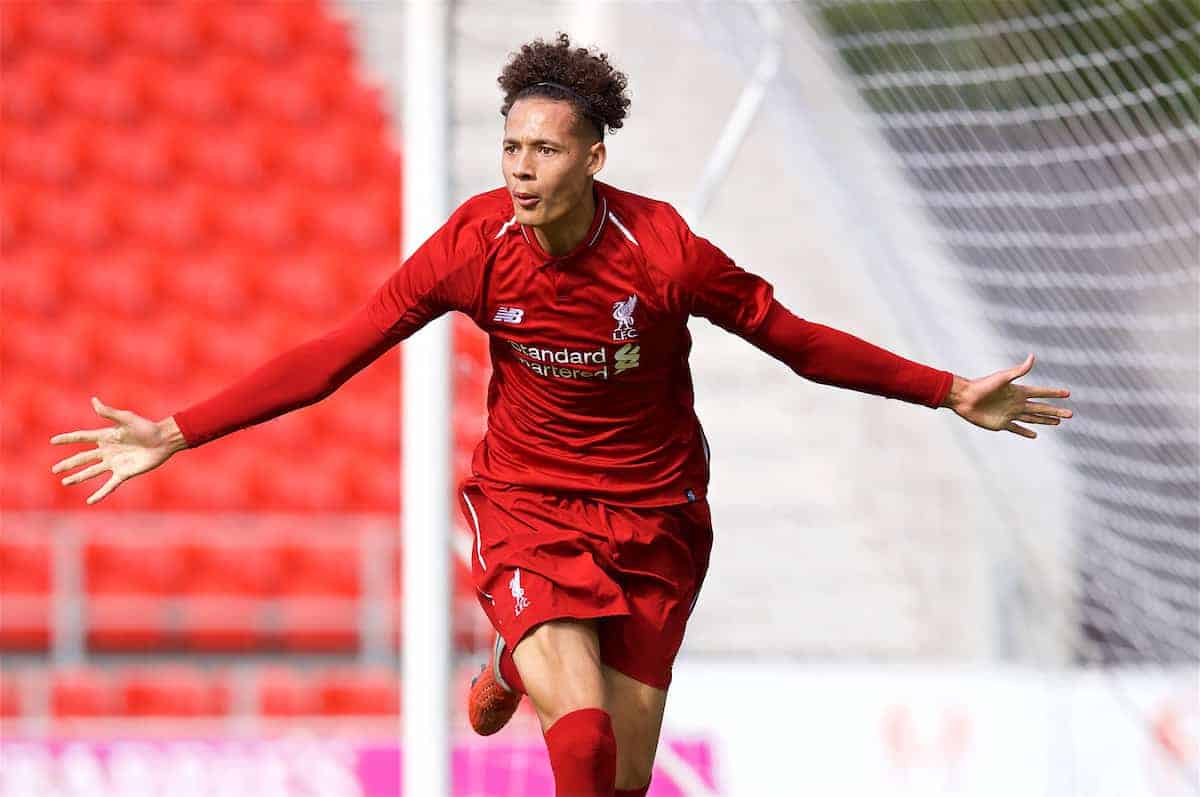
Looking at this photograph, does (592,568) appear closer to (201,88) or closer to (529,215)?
(529,215)

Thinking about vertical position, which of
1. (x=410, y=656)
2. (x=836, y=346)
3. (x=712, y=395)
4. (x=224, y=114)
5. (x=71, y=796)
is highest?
(x=224, y=114)

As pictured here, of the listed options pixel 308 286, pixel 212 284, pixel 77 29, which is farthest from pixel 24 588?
pixel 77 29

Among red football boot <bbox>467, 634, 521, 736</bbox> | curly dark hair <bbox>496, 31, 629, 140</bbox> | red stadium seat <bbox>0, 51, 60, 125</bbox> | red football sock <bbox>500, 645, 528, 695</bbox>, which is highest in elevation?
red stadium seat <bbox>0, 51, 60, 125</bbox>

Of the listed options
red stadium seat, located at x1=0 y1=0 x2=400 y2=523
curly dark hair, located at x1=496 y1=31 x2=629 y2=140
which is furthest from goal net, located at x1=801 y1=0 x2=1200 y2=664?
red stadium seat, located at x1=0 y1=0 x2=400 y2=523

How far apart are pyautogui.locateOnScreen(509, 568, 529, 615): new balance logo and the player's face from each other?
694 mm

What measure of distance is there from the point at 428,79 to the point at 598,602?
6.12ft

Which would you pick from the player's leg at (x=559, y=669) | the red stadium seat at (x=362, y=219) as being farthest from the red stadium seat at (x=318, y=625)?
the player's leg at (x=559, y=669)

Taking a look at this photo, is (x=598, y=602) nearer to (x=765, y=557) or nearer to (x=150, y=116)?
(x=765, y=557)

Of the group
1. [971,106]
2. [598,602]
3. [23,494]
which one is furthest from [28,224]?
[598,602]

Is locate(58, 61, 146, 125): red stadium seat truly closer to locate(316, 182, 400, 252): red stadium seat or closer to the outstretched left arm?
locate(316, 182, 400, 252): red stadium seat

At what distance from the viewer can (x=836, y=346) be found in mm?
3592

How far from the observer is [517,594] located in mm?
3625

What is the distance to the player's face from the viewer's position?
134 inches

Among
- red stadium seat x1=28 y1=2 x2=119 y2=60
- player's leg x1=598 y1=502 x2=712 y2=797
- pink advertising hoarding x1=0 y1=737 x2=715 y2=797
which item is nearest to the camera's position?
player's leg x1=598 y1=502 x2=712 y2=797
